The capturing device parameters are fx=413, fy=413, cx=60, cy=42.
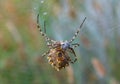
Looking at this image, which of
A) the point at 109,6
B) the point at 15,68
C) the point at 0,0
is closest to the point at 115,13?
the point at 109,6

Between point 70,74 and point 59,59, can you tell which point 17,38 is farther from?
point 59,59

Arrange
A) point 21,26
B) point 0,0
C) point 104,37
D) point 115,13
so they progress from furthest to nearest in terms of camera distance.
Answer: point 0,0 → point 21,26 → point 104,37 → point 115,13

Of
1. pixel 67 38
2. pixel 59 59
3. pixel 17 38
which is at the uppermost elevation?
pixel 17 38

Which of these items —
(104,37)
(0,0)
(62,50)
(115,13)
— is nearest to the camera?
(62,50)

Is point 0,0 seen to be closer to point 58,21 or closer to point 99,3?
point 58,21

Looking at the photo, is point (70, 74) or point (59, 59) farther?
point (70, 74)

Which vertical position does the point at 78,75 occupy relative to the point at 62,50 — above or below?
above

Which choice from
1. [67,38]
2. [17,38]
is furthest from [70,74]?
[17,38]

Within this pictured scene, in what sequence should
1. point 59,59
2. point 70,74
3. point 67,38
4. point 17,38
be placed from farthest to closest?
point 17,38 < point 67,38 < point 70,74 < point 59,59
